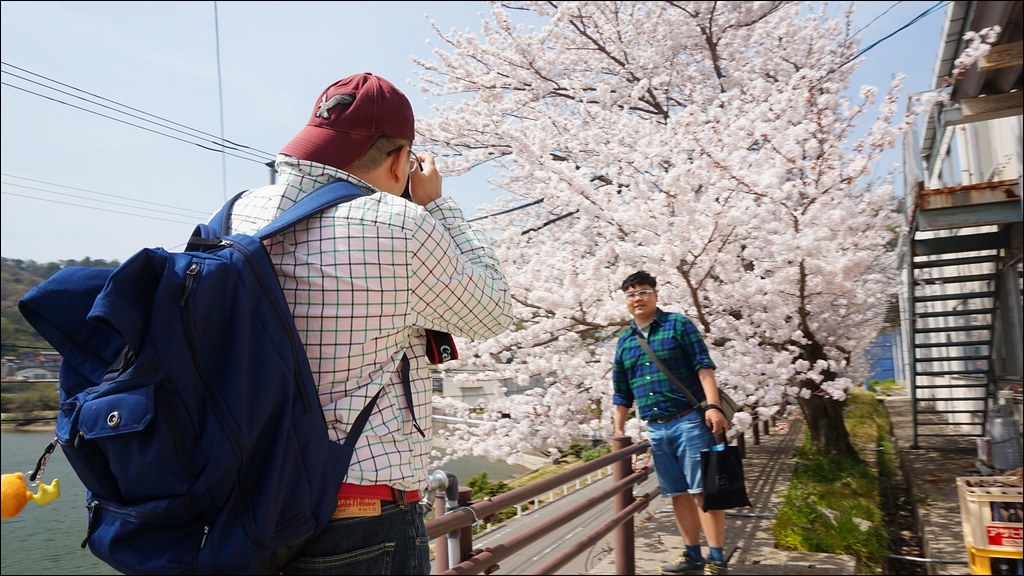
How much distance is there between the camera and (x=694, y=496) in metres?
4.04

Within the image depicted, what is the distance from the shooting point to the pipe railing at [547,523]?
2.00m

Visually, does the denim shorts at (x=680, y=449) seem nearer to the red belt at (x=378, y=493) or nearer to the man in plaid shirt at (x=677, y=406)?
the man in plaid shirt at (x=677, y=406)

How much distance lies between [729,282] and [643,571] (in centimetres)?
275

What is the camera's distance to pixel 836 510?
19.5 feet

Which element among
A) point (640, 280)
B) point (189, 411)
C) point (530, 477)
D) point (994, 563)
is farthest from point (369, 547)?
point (530, 477)

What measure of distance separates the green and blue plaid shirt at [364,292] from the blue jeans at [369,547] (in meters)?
0.07

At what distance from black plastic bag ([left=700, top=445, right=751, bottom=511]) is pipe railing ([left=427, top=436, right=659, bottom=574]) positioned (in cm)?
47

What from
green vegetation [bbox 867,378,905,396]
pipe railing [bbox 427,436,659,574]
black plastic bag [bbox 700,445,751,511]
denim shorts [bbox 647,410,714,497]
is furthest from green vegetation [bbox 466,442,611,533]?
green vegetation [bbox 867,378,905,396]

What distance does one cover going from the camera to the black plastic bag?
365 centimetres

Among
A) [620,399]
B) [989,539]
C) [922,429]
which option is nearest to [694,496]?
[620,399]

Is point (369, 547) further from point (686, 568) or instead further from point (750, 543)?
point (750, 543)

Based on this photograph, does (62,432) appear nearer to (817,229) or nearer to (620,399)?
(620,399)

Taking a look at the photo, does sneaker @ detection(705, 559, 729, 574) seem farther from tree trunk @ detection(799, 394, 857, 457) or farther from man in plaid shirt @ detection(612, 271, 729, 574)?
tree trunk @ detection(799, 394, 857, 457)

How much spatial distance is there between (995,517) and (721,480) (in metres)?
2.37
